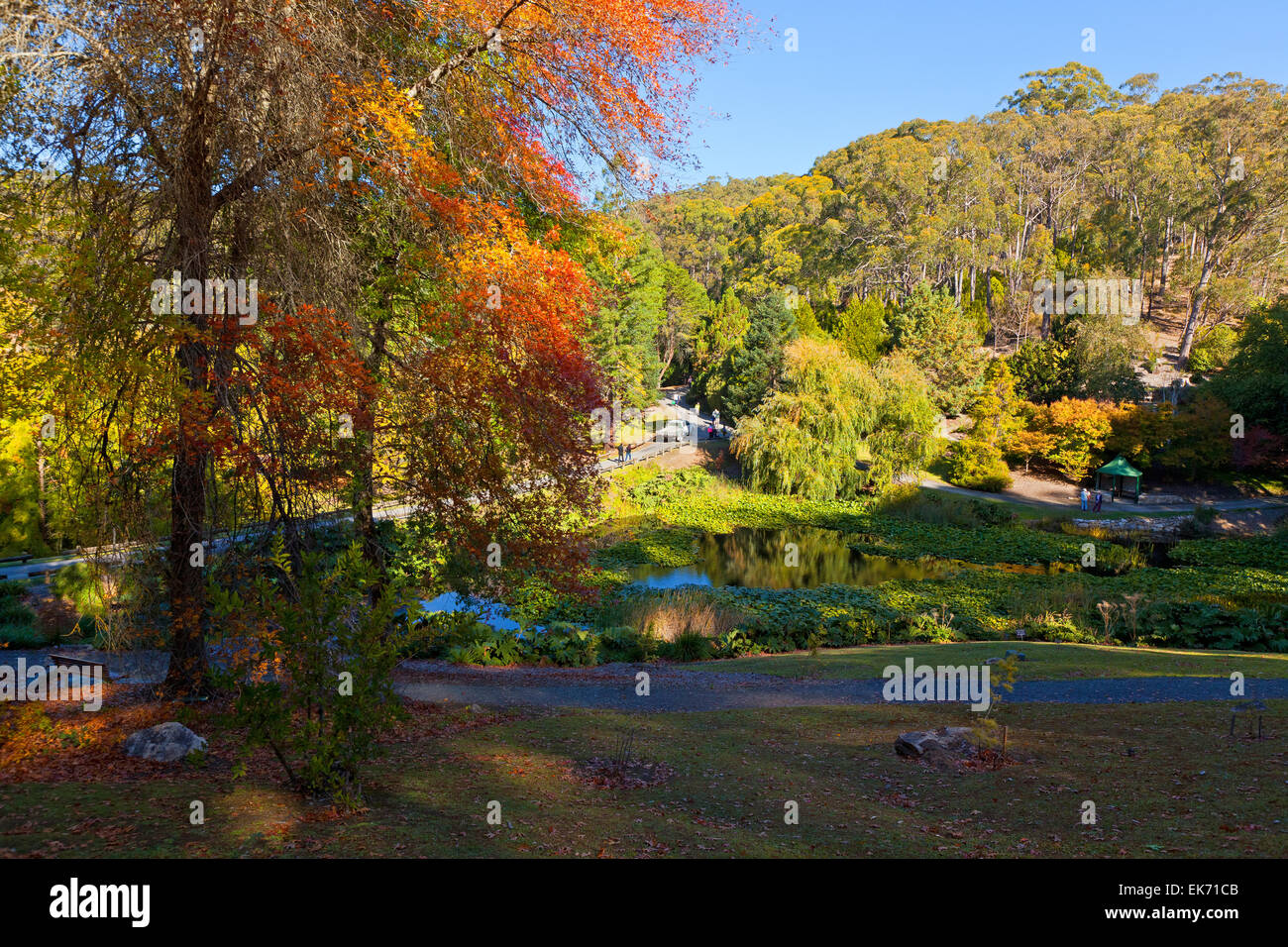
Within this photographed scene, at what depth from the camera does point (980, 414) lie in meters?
39.9

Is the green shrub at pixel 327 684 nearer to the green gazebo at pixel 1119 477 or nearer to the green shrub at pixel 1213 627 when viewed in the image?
the green shrub at pixel 1213 627

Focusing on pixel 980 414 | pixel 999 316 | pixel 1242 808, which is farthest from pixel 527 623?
pixel 999 316

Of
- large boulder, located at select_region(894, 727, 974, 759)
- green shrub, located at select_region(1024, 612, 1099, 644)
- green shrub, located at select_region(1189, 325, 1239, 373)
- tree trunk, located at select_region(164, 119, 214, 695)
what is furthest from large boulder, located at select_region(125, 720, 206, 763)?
green shrub, located at select_region(1189, 325, 1239, 373)

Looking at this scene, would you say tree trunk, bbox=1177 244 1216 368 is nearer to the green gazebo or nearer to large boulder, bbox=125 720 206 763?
the green gazebo

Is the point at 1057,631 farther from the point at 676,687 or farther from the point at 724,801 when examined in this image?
the point at 724,801

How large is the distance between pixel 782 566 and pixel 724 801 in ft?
67.7

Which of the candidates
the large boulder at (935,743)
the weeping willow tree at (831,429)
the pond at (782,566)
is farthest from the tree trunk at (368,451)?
the weeping willow tree at (831,429)

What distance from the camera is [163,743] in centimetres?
765

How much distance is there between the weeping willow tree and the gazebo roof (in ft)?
24.1

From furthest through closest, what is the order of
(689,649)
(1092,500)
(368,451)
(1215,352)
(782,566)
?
(1215,352), (1092,500), (782,566), (689,649), (368,451)

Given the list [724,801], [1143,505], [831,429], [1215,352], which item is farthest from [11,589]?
[1215,352]

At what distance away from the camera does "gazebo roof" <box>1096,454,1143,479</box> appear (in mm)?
35156

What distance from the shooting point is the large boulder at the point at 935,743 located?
8570mm
